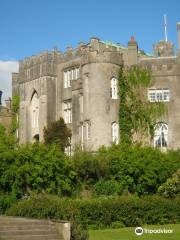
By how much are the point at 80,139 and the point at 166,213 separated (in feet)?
60.9

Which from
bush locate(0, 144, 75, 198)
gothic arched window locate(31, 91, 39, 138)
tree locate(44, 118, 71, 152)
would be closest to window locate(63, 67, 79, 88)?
gothic arched window locate(31, 91, 39, 138)

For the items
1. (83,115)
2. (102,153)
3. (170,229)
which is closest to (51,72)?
(83,115)

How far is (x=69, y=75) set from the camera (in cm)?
4816

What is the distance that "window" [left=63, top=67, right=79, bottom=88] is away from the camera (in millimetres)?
47344

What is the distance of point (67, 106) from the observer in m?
47.9

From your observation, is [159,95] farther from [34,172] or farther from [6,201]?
[6,201]

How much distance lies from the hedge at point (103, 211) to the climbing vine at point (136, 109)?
A: 15975mm

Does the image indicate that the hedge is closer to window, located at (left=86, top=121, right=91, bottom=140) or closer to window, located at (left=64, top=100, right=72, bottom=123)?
window, located at (left=86, top=121, right=91, bottom=140)

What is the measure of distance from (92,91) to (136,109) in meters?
4.04

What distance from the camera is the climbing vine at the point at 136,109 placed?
41062 mm

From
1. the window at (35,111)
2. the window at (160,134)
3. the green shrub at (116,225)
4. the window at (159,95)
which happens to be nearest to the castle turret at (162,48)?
the window at (159,95)

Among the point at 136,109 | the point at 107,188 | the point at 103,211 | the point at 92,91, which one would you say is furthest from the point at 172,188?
the point at 92,91

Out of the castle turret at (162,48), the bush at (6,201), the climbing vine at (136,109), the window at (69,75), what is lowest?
the bush at (6,201)

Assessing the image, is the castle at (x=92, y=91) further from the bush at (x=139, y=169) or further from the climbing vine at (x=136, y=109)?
the bush at (x=139, y=169)
